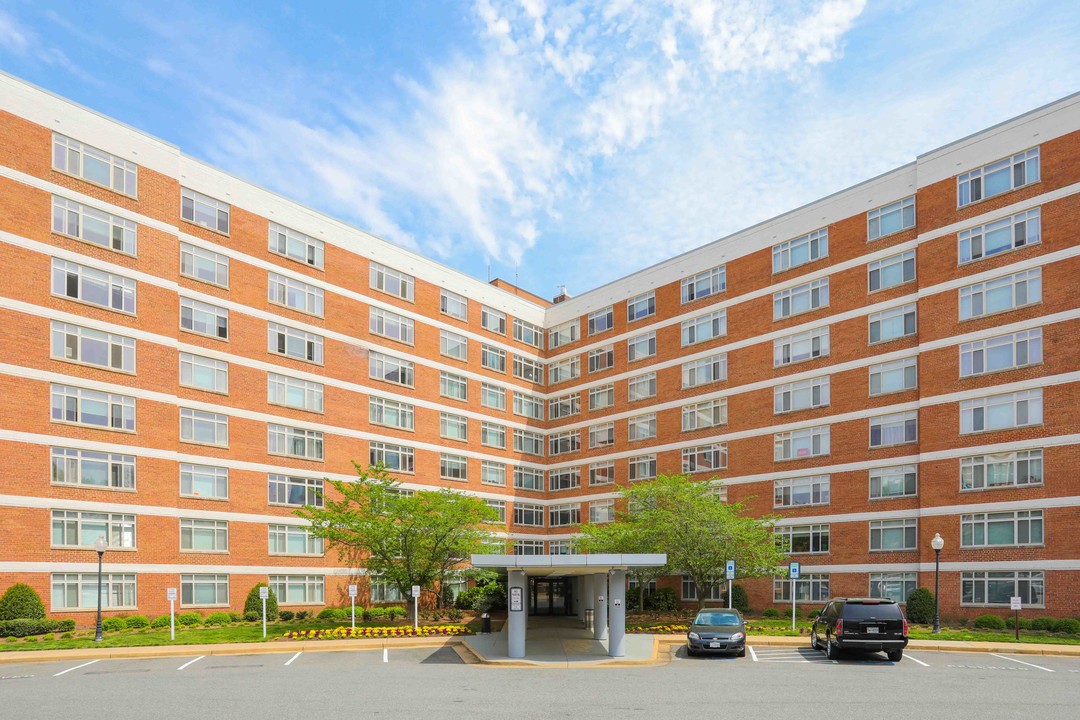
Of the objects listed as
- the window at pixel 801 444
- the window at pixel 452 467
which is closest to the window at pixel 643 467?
the window at pixel 801 444

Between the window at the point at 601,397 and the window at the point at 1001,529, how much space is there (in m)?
25.0

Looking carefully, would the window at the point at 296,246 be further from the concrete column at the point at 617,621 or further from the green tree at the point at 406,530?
the concrete column at the point at 617,621

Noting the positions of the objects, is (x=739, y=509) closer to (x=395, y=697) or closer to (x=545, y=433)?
(x=545, y=433)

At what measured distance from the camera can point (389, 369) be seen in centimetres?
5294

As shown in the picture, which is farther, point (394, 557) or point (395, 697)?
point (394, 557)

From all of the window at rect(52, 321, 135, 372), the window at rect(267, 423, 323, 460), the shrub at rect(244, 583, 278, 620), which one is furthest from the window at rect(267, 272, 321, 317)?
the shrub at rect(244, 583, 278, 620)

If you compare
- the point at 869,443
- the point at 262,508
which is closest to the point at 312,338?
the point at 262,508

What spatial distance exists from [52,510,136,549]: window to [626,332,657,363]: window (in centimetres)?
3208

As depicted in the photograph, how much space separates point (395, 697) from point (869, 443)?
3216 cm

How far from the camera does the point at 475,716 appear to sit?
16.4 meters

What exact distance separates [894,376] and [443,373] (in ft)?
89.0

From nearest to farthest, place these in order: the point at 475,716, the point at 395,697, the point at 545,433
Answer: the point at 475,716 → the point at 395,697 → the point at 545,433

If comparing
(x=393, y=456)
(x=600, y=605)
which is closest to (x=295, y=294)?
(x=393, y=456)

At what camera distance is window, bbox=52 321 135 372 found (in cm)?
3791
